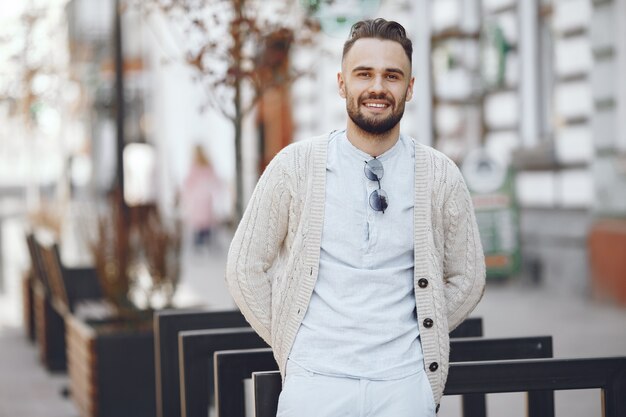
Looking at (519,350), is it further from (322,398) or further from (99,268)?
(99,268)

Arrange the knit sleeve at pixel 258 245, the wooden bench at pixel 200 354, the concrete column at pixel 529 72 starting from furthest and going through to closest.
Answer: the concrete column at pixel 529 72 < the wooden bench at pixel 200 354 < the knit sleeve at pixel 258 245

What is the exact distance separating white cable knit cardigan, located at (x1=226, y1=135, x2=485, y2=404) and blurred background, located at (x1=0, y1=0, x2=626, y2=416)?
9.01 ft

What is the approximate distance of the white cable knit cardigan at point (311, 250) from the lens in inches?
Answer: 123

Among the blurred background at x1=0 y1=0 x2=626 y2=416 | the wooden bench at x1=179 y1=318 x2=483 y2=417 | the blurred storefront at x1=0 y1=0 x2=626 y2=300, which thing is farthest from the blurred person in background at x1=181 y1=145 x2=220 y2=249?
the wooden bench at x1=179 y1=318 x2=483 y2=417

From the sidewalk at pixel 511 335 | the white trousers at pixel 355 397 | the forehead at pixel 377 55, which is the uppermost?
the forehead at pixel 377 55

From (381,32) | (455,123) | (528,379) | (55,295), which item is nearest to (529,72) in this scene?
(455,123)

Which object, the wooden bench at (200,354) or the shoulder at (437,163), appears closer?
the shoulder at (437,163)

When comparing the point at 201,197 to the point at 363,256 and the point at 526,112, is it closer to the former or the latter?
the point at 526,112

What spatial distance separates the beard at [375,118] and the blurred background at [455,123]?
2859 millimetres

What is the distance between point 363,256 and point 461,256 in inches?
12.8

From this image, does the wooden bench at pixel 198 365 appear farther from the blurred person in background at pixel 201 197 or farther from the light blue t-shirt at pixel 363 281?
the blurred person in background at pixel 201 197

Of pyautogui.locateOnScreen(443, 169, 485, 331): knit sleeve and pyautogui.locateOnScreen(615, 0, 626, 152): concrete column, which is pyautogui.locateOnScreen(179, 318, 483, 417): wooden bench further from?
pyautogui.locateOnScreen(615, 0, 626, 152): concrete column

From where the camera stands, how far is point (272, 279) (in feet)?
10.7

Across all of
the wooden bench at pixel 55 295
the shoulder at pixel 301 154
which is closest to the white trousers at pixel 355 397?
the shoulder at pixel 301 154
